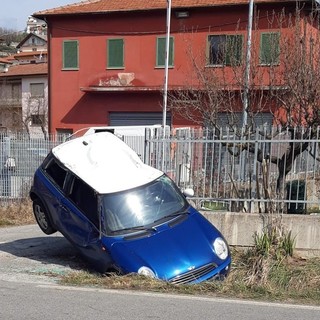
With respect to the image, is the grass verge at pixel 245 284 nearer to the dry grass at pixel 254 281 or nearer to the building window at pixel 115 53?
the dry grass at pixel 254 281

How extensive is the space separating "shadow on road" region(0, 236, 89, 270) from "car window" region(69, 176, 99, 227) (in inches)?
36.8

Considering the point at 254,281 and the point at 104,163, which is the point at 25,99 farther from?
the point at 254,281

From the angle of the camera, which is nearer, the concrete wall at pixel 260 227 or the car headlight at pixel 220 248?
the car headlight at pixel 220 248

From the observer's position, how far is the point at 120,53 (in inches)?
1112

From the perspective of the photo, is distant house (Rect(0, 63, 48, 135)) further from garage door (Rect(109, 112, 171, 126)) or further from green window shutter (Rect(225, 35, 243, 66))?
green window shutter (Rect(225, 35, 243, 66))

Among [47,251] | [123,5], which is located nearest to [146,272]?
[47,251]

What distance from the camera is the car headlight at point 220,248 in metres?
6.92

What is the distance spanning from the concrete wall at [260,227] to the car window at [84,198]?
2.25 m

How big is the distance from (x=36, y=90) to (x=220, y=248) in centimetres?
4520

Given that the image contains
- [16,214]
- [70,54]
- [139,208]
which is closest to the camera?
[139,208]

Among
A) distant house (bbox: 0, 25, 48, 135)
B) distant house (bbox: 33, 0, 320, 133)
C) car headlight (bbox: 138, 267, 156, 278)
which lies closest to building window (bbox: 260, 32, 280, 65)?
car headlight (bbox: 138, 267, 156, 278)

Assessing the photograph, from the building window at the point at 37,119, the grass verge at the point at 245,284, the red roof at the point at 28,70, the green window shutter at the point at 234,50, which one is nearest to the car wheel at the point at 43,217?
the grass verge at the point at 245,284

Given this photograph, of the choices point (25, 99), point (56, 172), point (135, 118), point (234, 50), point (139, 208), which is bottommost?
point (139, 208)

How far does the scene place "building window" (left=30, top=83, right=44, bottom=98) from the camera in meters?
49.0
